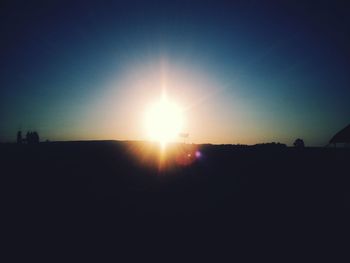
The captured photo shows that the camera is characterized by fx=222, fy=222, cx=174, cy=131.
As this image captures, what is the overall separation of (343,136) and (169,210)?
21562mm

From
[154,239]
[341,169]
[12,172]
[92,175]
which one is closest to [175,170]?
[92,175]

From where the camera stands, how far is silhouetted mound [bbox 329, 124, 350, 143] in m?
21.7

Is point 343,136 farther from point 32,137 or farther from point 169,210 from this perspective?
point 32,137

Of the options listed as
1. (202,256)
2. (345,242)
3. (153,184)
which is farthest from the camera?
(153,184)

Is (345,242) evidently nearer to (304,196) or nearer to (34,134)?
(304,196)

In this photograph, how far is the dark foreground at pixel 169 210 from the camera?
252 inches

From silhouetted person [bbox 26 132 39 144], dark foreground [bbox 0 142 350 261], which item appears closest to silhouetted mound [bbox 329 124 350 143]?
dark foreground [bbox 0 142 350 261]

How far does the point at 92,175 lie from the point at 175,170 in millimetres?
5294

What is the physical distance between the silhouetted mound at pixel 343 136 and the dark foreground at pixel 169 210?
8.79 m

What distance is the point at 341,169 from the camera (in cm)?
1582

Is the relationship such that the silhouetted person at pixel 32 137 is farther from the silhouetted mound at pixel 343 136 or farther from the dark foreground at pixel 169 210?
the silhouetted mound at pixel 343 136

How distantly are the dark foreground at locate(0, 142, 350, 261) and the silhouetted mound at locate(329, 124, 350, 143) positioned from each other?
8793 millimetres

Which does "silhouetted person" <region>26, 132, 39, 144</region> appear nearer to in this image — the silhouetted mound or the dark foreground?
the dark foreground

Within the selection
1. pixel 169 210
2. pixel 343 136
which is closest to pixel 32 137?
pixel 169 210
